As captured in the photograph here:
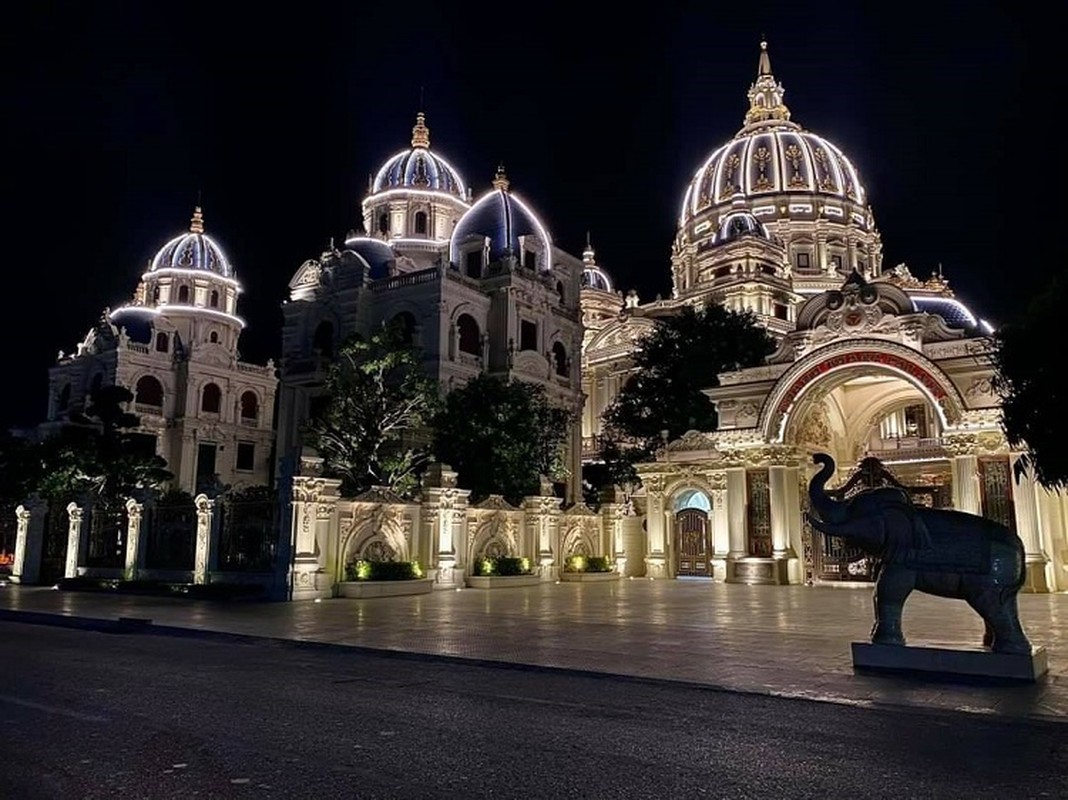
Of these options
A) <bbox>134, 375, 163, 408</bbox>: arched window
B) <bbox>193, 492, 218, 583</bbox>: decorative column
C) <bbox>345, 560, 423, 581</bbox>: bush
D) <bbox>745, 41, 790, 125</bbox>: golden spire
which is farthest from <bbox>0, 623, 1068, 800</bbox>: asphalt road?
<bbox>745, 41, 790, 125</bbox>: golden spire

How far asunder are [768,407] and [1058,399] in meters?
16.3

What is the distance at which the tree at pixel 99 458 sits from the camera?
3122 centimetres

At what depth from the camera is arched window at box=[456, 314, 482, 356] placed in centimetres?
4300

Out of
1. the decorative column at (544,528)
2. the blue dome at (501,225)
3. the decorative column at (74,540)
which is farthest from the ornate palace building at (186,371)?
the decorative column at (544,528)

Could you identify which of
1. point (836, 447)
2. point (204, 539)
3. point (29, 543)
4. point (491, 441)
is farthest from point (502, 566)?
point (29, 543)

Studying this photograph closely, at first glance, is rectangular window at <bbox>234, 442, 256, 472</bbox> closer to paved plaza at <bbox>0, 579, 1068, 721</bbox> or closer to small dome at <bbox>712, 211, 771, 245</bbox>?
paved plaza at <bbox>0, 579, 1068, 721</bbox>

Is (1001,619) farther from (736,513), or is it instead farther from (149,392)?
(149,392)

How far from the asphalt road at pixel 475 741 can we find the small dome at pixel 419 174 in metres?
50.4

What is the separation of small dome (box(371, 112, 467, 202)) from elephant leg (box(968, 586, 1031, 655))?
168ft

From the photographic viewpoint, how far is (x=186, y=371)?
184ft

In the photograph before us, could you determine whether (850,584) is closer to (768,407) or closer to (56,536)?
(768,407)

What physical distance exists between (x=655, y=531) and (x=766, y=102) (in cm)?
6190

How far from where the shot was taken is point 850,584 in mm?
25875

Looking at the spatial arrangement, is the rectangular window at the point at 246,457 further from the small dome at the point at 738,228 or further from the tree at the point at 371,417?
the small dome at the point at 738,228
